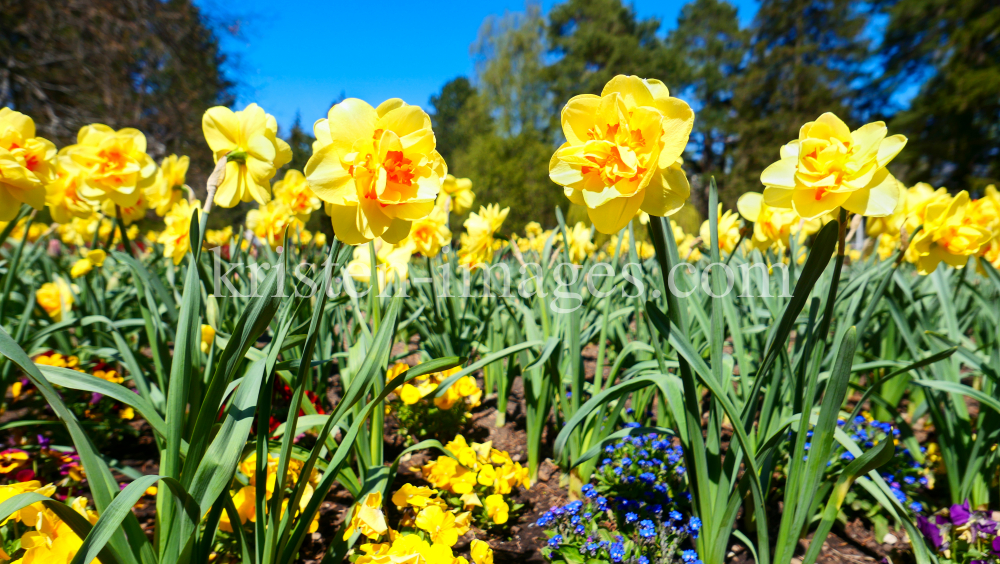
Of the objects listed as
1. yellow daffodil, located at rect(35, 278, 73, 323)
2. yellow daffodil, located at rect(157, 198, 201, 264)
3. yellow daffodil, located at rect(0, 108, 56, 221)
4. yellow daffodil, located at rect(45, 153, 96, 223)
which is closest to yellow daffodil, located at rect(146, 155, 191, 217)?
yellow daffodil, located at rect(157, 198, 201, 264)

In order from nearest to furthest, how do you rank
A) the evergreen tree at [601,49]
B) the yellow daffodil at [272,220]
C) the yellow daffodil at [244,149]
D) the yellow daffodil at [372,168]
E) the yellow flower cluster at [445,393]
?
1. the yellow daffodil at [372,168]
2. the yellow daffodil at [244,149]
3. the yellow flower cluster at [445,393]
4. the yellow daffodil at [272,220]
5. the evergreen tree at [601,49]

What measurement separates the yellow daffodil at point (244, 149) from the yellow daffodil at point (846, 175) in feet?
3.42

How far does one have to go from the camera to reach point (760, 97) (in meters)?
23.8

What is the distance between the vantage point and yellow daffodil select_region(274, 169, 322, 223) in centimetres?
199

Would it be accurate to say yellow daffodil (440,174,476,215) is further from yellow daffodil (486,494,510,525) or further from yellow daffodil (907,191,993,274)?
yellow daffodil (907,191,993,274)

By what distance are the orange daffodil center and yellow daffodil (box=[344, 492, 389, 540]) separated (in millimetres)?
815

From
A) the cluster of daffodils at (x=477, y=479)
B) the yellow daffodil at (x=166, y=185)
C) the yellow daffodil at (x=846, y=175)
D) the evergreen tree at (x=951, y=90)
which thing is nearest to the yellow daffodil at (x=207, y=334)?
the yellow daffodil at (x=166, y=185)

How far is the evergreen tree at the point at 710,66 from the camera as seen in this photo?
24641 mm

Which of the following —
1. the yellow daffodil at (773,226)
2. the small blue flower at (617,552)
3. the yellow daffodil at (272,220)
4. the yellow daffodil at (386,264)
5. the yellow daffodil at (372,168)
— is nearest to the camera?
the yellow daffodil at (372,168)

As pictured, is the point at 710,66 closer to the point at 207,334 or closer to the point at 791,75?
the point at 791,75

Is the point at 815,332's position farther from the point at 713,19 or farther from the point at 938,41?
the point at 713,19

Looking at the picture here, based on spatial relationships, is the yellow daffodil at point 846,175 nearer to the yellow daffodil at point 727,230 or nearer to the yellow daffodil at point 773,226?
the yellow daffodil at point 773,226

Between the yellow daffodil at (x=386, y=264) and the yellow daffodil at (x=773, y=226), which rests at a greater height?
the yellow daffodil at (x=773, y=226)

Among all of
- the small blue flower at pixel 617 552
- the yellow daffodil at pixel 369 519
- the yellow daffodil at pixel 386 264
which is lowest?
the small blue flower at pixel 617 552
